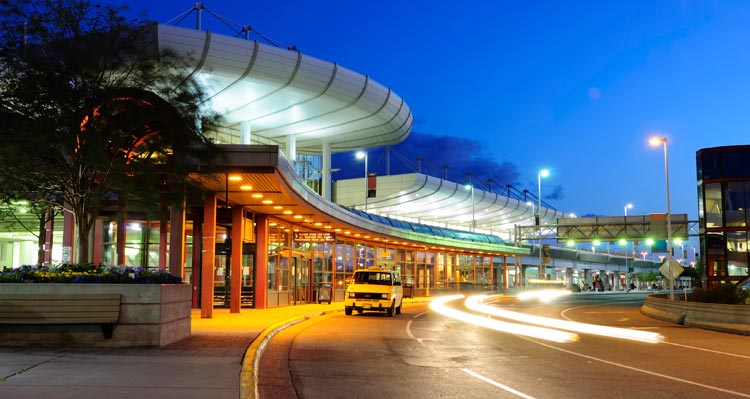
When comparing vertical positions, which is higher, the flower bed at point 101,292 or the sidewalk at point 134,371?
the flower bed at point 101,292

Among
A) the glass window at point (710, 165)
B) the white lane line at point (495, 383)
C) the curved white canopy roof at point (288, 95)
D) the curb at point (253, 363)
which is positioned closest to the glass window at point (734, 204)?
the glass window at point (710, 165)

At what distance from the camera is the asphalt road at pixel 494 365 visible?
→ 407 inches

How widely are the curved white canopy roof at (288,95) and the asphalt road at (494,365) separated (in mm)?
18819

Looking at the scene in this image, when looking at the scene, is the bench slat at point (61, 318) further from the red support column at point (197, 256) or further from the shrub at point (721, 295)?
the shrub at point (721, 295)

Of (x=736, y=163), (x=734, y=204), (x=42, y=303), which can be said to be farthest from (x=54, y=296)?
(x=736, y=163)

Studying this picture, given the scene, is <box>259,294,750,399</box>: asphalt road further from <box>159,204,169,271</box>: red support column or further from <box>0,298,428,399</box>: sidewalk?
<box>159,204,169,271</box>: red support column

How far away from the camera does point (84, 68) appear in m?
15.9

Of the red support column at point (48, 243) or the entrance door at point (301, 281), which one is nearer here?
the red support column at point (48, 243)

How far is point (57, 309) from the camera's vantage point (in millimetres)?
13672

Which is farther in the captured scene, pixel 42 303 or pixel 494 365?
pixel 42 303

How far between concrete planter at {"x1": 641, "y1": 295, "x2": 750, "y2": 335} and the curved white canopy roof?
2107cm

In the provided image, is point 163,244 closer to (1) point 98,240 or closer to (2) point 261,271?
(1) point 98,240

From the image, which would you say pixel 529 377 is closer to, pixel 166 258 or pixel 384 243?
pixel 166 258

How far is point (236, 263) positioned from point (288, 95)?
63.7ft
